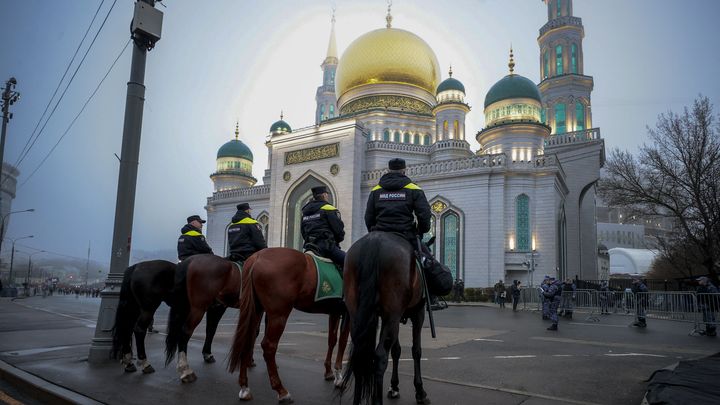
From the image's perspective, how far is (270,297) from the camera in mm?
5133

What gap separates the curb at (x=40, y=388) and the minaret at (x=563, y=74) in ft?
132

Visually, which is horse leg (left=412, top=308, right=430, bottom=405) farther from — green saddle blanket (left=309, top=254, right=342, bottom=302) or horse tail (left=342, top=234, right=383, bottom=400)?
green saddle blanket (left=309, top=254, right=342, bottom=302)

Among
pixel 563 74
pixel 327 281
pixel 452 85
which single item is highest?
pixel 563 74

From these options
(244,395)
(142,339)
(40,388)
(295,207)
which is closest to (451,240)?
(295,207)

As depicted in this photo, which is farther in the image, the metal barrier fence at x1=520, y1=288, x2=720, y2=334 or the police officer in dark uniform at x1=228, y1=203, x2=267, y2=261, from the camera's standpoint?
the metal barrier fence at x1=520, y1=288, x2=720, y2=334

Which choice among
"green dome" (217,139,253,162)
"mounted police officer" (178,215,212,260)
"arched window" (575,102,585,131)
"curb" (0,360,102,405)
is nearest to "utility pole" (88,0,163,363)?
"mounted police officer" (178,215,212,260)

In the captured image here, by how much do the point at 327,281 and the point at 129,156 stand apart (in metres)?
4.55

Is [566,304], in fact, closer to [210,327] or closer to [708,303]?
[708,303]

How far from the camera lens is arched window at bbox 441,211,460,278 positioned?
30.6 metres

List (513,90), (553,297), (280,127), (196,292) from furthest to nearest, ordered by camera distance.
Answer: (280,127) → (513,90) → (553,297) → (196,292)

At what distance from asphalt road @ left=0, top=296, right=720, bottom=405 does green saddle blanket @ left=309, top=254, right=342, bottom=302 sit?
1.06 m

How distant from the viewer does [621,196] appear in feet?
78.9

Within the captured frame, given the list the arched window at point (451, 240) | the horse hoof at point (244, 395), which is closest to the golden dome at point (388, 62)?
the arched window at point (451, 240)

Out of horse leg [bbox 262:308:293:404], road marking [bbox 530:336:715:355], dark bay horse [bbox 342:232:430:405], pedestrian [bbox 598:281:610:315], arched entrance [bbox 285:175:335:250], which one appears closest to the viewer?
dark bay horse [bbox 342:232:430:405]
